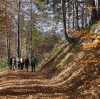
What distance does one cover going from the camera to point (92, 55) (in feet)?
60.8

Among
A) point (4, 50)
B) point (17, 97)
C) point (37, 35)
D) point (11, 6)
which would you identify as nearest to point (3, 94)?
point (17, 97)

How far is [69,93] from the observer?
13.2 metres

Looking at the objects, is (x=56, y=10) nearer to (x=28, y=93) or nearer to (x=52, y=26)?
(x=52, y=26)

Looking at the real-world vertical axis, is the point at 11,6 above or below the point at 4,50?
above

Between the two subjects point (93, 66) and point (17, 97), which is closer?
point (17, 97)

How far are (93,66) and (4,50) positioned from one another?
166 ft

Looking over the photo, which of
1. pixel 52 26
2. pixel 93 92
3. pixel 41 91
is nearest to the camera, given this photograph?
pixel 93 92

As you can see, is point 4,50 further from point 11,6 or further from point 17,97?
point 17,97

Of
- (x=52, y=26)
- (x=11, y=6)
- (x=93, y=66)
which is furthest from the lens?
(x=52, y=26)

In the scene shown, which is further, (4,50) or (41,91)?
(4,50)

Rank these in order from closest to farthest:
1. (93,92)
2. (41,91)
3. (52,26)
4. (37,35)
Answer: (93,92)
(41,91)
(37,35)
(52,26)

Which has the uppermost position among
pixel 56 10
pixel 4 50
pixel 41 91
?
pixel 56 10

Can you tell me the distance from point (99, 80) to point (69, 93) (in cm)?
156

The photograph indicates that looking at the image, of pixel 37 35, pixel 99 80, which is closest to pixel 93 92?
pixel 99 80
